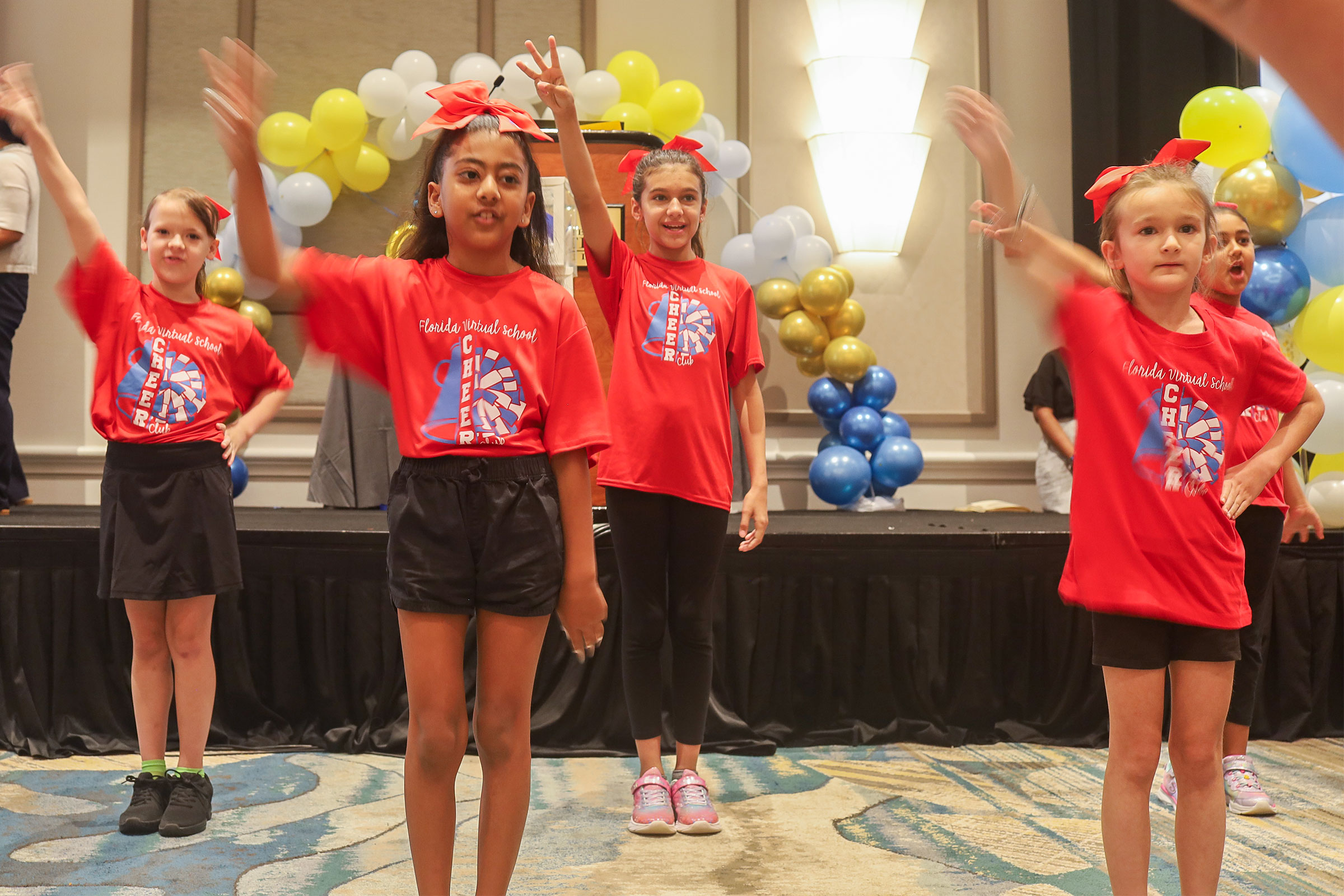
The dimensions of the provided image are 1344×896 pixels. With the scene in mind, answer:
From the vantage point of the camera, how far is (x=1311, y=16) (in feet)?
1.54

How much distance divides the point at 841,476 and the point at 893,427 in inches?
15.2

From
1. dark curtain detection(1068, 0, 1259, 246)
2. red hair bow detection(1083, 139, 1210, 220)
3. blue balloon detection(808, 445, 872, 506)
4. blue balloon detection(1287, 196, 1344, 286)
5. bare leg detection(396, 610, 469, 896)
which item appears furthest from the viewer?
dark curtain detection(1068, 0, 1259, 246)

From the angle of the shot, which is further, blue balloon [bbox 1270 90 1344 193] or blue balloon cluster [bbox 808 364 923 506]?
blue balloon cluster [bbox 808 364 923 506]

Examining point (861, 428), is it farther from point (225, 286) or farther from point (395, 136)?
point (225, 286)

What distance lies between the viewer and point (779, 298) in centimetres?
436

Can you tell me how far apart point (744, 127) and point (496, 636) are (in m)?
3.85

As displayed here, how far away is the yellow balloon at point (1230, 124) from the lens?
10.8ft

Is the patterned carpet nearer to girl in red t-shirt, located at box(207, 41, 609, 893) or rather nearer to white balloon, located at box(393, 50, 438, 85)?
girl in red t-shirt, located at box(207, 41, 609, 893)

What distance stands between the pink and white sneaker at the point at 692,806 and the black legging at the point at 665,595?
9 cm

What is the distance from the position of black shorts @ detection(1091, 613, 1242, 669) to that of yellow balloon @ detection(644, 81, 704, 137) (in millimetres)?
3262

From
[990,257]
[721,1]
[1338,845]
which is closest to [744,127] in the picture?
[721,1]

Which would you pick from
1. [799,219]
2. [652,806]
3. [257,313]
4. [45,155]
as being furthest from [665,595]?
[257,313]

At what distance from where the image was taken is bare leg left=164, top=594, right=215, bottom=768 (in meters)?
2.33

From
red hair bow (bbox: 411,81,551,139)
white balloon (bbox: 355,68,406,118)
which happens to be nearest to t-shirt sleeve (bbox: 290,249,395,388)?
red hair bow (bbox: 411,81,551,139)
